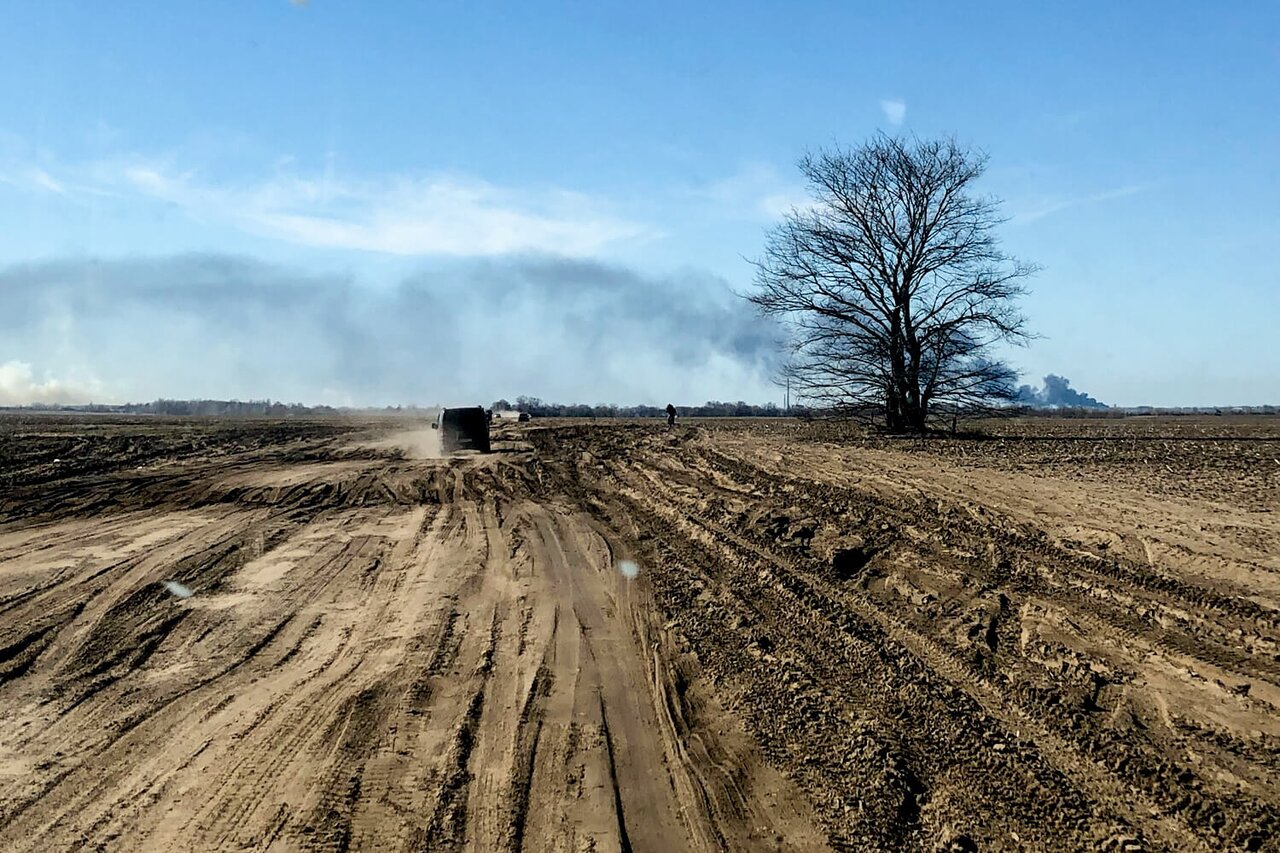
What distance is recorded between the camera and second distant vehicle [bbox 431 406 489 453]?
31.0m

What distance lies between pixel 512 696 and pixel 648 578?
4.17 metres

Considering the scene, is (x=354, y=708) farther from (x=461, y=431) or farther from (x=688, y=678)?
(x=461, y=431)

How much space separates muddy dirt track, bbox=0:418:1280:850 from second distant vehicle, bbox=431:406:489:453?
1653cm

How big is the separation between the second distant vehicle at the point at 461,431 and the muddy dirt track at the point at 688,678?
16534mm

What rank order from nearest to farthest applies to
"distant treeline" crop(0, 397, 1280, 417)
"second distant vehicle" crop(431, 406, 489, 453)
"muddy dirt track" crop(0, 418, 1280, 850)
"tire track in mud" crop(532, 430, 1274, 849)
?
"tire track in mud" crop(532, 430, 1274, 849)
"muddy dirt track" crop(0, 418, 1280, 850)
"second distant vehicle" crop(431, 406, 489, 453)
"distant treeline" crop(0, 397, 1280, 417)

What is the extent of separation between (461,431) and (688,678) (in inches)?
974

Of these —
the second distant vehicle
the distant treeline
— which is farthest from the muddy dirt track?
the distant treeline

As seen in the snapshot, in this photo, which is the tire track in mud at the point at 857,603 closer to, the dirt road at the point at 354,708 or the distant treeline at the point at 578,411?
the dirt road at the point at 354,708

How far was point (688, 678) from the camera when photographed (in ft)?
24.3

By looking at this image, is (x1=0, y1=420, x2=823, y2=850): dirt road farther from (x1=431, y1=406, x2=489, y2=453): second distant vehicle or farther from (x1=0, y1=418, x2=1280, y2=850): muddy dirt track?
(x1=431, y1=406, x2=489, y2=453): second distant vehicle

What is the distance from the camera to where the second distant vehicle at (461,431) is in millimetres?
30984

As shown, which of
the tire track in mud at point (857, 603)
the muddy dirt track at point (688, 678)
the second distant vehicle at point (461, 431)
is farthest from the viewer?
the second distant vehicle at point (461, 431)

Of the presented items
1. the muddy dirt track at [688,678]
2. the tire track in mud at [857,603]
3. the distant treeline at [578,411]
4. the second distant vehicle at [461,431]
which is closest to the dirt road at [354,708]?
the muddy dirt track at [688,678]

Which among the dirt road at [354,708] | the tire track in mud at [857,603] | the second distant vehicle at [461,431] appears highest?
the second distant vehicle at [461,431]
